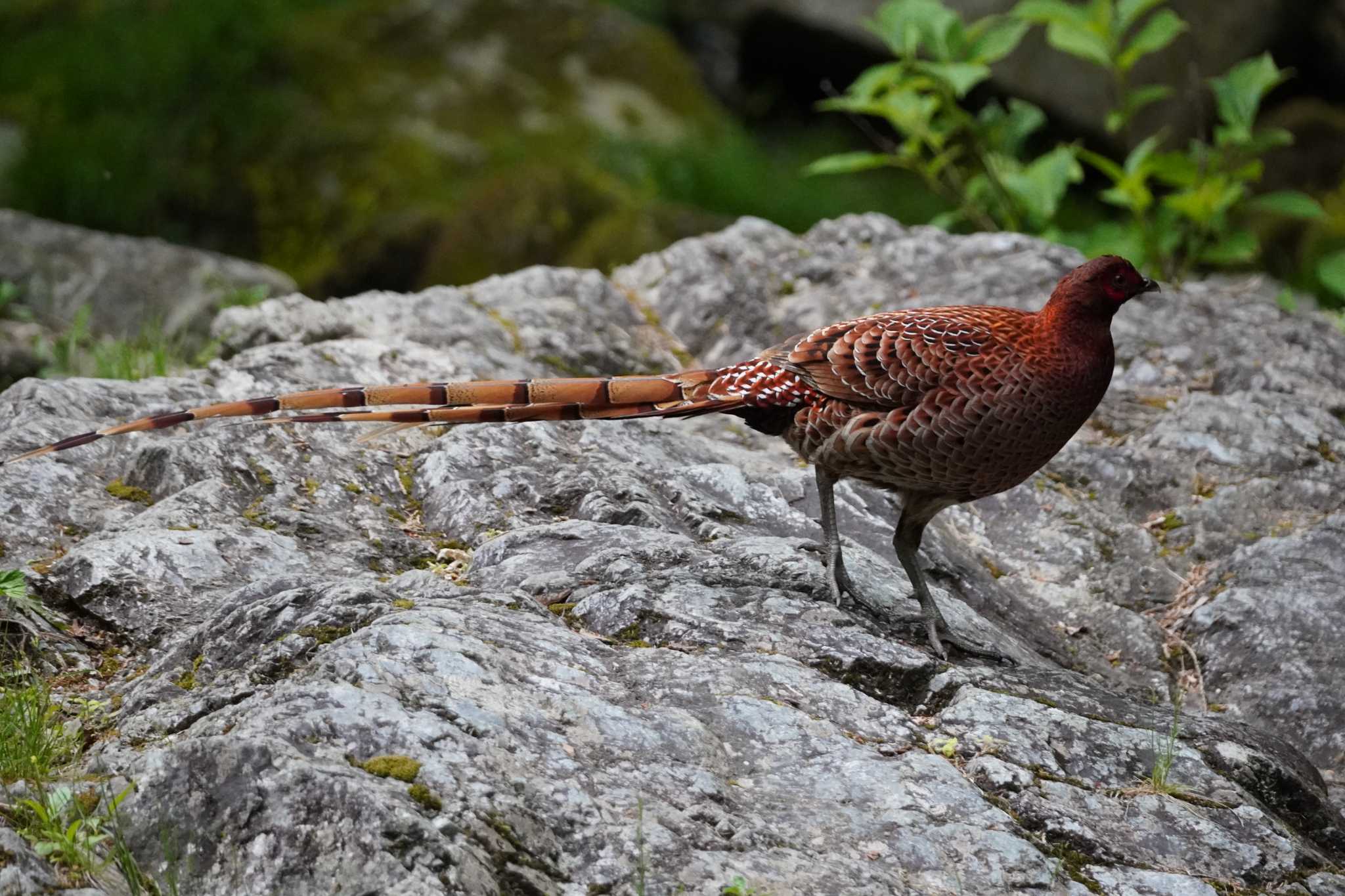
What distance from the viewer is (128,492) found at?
4719 mm

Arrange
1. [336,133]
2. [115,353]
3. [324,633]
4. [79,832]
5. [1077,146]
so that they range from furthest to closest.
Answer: [336,133]
[1077,146]
[115,353]
[324,633]
[79,832]

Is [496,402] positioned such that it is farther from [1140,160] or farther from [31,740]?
[1140,160]

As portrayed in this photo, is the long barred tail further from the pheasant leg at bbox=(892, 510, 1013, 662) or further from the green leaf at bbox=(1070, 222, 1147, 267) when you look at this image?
the green leaf at bbox=(1070, 222, 1147, 267)

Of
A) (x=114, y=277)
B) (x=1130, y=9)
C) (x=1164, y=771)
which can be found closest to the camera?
(x=1164, y=771)

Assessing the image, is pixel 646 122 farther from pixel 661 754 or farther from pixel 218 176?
pixel 661 754

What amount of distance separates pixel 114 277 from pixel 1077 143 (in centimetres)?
592

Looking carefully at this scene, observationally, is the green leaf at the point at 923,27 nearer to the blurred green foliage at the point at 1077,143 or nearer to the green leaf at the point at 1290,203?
the blurred green foliage at the point at 1077,143

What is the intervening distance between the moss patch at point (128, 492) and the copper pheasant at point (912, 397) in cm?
38

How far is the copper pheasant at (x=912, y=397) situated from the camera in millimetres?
4430

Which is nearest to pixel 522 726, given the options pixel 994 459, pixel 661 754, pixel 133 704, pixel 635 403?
pixel 661 754

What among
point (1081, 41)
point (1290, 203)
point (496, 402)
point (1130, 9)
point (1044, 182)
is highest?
point (1130, 9)

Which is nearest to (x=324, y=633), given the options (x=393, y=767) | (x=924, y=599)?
(x=393, y=767)

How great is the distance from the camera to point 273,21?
36.9 ft

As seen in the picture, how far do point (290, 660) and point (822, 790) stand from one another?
1.47m
